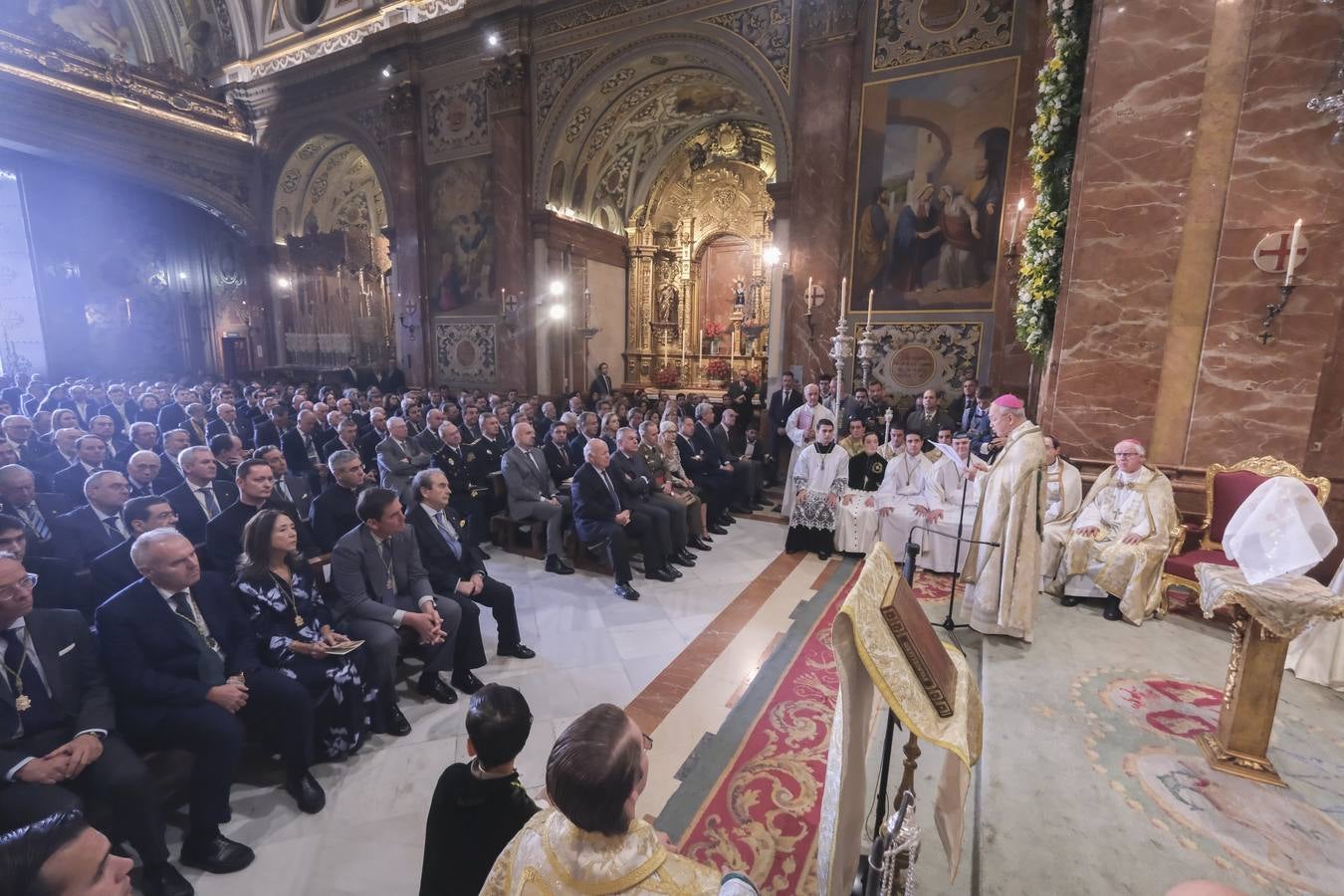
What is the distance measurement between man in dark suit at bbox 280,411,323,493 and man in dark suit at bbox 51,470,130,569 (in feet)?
9.42

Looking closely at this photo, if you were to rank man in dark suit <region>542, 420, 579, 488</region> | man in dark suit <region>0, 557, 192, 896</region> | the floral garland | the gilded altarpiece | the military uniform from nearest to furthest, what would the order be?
man in dark suit <region>0, 557, 192, 896</region>
the floral garland
the military uniform
man in dark suit <region>542, 420, 579, 488</region>
the gilded altarpiece

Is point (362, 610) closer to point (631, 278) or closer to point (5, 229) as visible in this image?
point (631, 278)

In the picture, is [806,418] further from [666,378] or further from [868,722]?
[666,378]

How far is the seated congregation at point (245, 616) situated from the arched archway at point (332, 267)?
11214 millimetres

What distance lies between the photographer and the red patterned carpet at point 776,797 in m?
2.51

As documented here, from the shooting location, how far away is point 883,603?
180 cm

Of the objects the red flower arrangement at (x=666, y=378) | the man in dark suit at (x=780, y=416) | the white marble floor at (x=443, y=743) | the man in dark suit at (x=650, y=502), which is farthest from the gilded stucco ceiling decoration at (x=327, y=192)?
the white marble floor at (x=443, y=743)

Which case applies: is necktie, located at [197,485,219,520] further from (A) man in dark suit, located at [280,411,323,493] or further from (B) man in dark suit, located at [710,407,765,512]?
(B) man in dark suit, located at [710,407,765,512]

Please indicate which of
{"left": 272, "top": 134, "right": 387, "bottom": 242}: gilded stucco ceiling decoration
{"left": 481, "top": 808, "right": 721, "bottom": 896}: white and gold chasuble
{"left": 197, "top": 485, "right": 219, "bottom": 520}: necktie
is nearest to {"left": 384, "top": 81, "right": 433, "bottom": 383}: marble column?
{"left": 272, "top": 134, "right": 387, "bottom": 242}: gilded stucco ceiling decoration

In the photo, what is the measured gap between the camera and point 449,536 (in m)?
4.20

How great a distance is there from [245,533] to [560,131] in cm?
1108

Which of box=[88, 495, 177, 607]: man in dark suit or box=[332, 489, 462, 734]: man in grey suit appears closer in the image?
box=[88, 495, 177, 607]: man in dark suit

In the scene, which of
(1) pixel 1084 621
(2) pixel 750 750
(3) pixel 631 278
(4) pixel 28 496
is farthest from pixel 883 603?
(3) pixel 631 278

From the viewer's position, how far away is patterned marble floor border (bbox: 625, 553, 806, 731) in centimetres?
360
